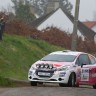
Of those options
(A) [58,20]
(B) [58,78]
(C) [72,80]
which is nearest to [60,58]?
(C) [72,80]

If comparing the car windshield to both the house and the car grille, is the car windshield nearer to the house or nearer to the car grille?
the car grille

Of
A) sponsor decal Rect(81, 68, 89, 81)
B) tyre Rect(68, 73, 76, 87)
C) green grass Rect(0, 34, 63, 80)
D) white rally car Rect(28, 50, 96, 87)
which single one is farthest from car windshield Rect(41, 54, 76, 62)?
green grass Rect(0, 34, 63, 80)

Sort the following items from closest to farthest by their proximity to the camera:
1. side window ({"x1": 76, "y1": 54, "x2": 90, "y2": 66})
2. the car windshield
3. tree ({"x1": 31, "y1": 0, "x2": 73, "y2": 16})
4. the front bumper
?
1. the front bumper
2. the car windshield
3. side window ({"x1": 76, "y1": 54, "x2": 90, "y2": 66})
4. tree ({"x1": 31, "y1": 0, "x2": 73, "y2": 16})

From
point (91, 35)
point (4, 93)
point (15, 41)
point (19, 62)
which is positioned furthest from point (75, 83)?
point (91, 35)

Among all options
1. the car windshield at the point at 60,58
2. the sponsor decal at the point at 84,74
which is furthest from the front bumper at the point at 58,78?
the sponsor decal at the point at 84,74

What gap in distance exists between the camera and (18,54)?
33375 mm

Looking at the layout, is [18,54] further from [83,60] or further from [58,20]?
[58,20]

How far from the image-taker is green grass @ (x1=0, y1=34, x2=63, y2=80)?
28.6 m

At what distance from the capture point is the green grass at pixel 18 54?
28.6 metres

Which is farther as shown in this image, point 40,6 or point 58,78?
point 40,6

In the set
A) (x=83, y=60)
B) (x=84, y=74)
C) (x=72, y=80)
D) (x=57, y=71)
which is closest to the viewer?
(x=57, y=71)

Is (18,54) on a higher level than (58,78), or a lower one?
higher

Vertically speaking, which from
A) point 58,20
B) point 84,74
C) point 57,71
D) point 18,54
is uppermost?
point 58,20

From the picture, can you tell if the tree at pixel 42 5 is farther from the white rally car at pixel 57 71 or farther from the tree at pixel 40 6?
the white rally car at pixel 57 71
